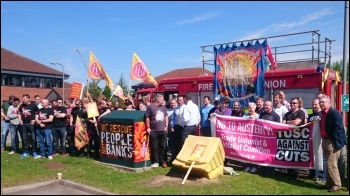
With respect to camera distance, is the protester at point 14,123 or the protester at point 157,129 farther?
the protester at point 14,123

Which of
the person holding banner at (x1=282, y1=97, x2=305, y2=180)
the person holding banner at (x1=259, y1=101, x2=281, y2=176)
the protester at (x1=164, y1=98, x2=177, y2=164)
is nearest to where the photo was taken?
the person holding banner at (x1=282, y1=97, x2=305, y2=180)

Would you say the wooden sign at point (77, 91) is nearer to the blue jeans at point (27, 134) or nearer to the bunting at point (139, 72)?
the blue jeans at point (27, 134)

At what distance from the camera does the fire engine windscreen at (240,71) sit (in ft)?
37.8

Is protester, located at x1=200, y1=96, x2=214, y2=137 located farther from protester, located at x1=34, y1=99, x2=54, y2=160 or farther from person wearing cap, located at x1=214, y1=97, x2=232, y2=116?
protester, located at x1=34, y1=99, x2=54, y2=160

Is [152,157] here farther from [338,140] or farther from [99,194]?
[338,140]

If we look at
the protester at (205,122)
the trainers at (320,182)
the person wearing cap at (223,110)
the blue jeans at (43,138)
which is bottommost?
the trainers at (320,182)

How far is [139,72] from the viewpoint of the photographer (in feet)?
44.5

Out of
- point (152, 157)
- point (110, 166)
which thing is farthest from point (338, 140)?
point (110, 166)

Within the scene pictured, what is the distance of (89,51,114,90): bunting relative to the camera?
44.5 ft

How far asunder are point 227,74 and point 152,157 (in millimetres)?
4625

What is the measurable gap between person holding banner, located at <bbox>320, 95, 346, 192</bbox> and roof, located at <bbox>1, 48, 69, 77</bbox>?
135ft

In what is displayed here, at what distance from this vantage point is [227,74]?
12.3 meters

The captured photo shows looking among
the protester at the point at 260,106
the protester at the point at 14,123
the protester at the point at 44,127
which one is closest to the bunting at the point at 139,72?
the protester at the point at 44,127

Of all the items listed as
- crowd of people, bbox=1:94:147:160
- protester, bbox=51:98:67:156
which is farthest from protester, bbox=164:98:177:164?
protester, bbox=51:98:67:156
